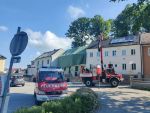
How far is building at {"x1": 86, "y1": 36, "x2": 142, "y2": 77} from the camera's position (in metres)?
56.6

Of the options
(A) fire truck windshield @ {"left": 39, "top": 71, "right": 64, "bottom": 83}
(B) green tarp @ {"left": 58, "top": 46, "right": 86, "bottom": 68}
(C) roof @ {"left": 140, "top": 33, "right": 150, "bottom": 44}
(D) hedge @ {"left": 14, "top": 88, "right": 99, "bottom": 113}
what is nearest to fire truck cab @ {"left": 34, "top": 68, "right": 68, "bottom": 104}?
(A) fire truck windshield @ {"left": 39, "top": 71, "right": 64, "bottom": 83}

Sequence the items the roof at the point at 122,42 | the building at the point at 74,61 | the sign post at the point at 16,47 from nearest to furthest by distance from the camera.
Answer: the sign post at the point at 16,47, the roof at the point at 122,42, the building at the point at 74,61

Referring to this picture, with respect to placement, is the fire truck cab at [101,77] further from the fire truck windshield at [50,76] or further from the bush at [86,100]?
the bush at [86,100]

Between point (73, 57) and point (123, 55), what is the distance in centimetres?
1871

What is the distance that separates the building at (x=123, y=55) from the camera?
5659 centimetres

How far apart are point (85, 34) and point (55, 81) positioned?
7783 centimetres

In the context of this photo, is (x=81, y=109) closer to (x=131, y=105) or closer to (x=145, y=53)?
(x=131, y=105)

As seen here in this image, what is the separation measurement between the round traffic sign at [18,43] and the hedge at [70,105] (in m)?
2.04

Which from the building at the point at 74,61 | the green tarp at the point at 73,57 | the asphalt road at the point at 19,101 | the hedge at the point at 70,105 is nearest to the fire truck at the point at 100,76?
the asphalt road at the point at 19,101

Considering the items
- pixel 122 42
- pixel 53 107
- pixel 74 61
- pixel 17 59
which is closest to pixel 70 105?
pixel 53 107

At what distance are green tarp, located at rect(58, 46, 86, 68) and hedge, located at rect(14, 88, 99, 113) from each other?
58.1 m

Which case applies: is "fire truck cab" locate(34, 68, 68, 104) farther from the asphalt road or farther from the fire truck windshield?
the asphalt road

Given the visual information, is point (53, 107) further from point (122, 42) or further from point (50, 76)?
point (122, 42)

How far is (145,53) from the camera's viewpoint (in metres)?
55.9
